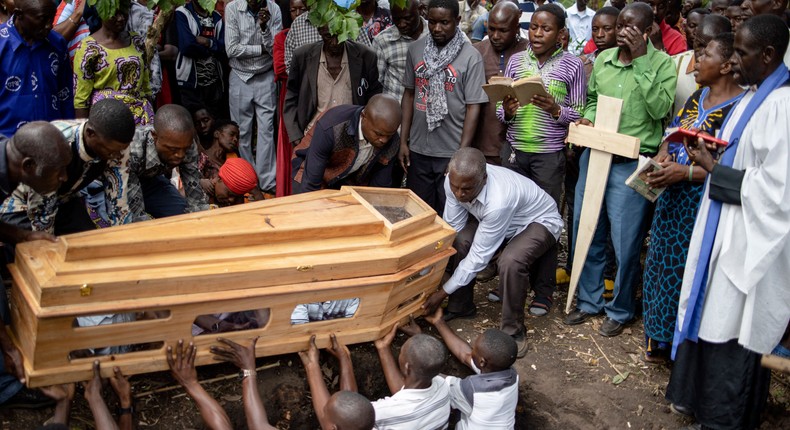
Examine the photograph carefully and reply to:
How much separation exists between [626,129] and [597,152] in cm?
26

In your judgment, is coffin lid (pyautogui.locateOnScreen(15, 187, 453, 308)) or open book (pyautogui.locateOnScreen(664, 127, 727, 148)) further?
open book (pyautogui.locateOnScreen(664, 127, 727, 148))

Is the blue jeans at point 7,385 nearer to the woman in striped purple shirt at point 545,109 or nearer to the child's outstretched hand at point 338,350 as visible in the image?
the child's outstretched hand at point 338,350

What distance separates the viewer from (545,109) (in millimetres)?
4812

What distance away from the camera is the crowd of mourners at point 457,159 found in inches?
138

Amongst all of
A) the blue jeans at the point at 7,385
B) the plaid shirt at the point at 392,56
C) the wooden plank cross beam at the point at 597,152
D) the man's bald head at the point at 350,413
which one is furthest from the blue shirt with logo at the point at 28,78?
the wooden plank cross beam at the point at 597,152

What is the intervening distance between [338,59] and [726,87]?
10.0 ft

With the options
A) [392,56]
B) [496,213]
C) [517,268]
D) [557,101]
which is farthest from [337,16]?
[517,268]

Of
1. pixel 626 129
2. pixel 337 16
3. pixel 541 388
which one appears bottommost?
pixel 541 388

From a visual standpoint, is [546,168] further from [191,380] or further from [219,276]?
[191,380]

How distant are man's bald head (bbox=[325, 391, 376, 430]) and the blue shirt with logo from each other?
3092mm

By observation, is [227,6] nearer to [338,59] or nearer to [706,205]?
[338,59]

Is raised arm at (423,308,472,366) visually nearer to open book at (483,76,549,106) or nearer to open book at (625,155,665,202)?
open book at (625,155,665,202)

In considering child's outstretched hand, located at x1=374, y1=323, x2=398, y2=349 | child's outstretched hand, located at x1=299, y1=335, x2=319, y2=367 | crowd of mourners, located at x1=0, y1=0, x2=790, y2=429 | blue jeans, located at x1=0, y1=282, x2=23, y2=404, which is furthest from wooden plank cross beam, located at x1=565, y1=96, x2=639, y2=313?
blue jeans, located at x1=0, y1=282, x2=23, y2=404

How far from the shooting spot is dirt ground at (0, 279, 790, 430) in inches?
153
